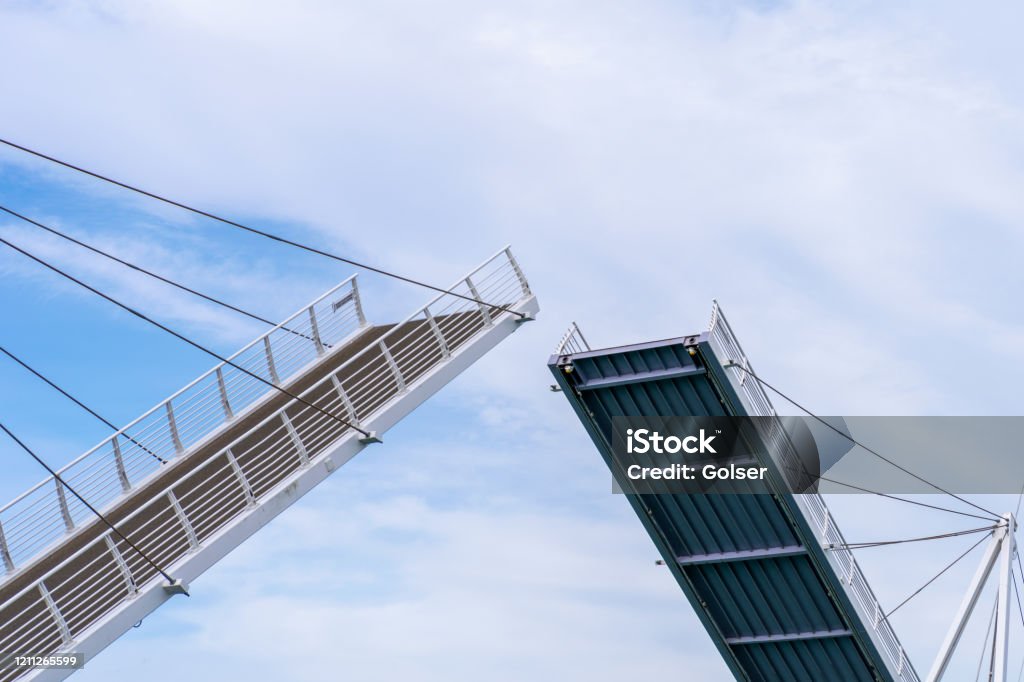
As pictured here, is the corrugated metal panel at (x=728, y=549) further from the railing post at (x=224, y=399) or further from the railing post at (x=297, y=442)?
the railing post at (x=224, y=399)

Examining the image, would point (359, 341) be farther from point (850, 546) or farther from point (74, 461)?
point (850, 546)

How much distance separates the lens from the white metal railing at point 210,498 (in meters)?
12.3

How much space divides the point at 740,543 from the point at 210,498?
6.16 metres

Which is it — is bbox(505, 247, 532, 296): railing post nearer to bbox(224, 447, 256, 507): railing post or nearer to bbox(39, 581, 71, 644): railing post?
bbox(224, 447, 256, 507): railing post

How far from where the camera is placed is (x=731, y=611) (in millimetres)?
16312

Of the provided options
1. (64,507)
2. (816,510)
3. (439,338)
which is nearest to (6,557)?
(64,507)

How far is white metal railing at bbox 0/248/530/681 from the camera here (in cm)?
1229

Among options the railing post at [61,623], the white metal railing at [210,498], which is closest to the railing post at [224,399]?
the white metal railing at [210,498]

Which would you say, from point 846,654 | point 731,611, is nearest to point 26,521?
point 731,611

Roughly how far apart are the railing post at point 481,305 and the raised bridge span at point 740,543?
1191 millimetres

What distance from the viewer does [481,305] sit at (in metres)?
15.9

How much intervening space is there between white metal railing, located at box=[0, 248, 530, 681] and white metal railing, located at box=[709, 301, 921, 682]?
2.95 metres

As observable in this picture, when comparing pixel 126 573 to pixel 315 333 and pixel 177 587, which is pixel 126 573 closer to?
pixel 177 587

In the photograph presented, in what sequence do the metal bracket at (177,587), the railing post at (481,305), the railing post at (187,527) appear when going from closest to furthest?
1. the metal bracket at (177,587)
2. the railing post at (187,527)
3. the railing post at (481,305)
